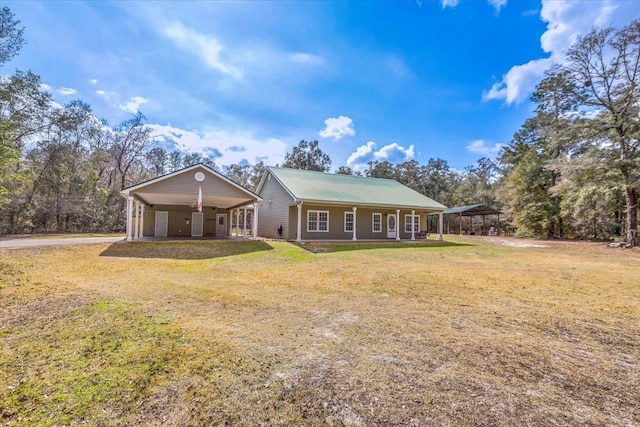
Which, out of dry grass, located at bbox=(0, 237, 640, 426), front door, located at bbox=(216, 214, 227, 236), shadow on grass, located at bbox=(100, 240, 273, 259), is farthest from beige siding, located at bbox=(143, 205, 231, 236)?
dry grass, located at bbox=(0, 237, 640, 426)

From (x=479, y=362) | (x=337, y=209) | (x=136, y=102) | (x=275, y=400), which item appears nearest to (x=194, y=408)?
(x=275, y=400)

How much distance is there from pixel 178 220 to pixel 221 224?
3.12 m

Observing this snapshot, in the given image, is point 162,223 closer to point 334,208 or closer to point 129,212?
point 129,212

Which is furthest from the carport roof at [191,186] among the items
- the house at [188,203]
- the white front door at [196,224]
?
the white front door at [196,224]

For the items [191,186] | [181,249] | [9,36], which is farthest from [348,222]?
[9,36]

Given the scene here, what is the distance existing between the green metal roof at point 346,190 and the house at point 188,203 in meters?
2.99

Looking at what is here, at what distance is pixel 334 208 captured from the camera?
60.4ft

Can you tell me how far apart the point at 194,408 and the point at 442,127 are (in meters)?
26.9

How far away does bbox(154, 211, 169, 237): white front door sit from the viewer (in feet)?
65.0

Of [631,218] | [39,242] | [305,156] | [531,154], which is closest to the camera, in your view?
[39,242]

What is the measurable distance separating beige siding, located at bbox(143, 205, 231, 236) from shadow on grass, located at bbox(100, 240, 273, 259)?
7.38m

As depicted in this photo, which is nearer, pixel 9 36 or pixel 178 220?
pixel 9 36

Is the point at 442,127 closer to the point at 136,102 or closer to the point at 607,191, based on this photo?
the point at 607,191

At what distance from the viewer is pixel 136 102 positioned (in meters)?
29.2
